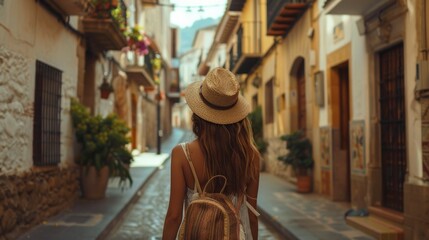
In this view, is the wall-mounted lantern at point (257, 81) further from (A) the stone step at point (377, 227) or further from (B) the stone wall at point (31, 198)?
(A) the stone step at point (377, 227)

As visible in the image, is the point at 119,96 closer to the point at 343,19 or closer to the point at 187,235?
the point at 343,19

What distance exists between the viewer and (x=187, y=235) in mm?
2160

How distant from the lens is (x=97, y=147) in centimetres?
921

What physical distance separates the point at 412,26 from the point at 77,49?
5647 millimetres

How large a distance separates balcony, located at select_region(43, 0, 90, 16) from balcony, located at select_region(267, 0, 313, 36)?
532 centimetres

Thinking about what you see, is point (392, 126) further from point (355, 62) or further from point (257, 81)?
point (257, 81)

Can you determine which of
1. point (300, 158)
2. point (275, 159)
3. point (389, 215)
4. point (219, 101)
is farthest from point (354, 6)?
point (275, 159)

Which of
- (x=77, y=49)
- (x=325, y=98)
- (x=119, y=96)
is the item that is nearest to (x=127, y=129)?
(x=77, y=49)

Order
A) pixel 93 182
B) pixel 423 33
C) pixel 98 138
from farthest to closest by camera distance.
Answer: pixel 93 182 < pixel 98 138 < pixel 423 33

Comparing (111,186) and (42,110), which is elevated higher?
(42,110)

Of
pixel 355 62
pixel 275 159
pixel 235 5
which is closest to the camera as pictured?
pixel 355 62

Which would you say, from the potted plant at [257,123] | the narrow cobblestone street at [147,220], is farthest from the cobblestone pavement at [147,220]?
the potted plant at [257,123]

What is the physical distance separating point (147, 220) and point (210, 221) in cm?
615

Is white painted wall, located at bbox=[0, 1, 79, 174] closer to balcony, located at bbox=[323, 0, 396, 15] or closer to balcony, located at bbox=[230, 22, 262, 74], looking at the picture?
balcony, located at bbox=[323, 0, 396, 15]
